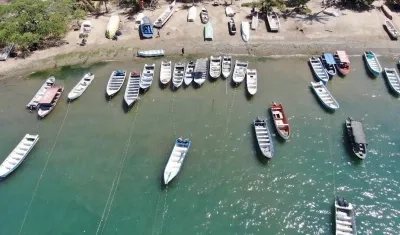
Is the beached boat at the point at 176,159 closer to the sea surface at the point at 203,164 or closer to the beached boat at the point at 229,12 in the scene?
the sea surface at the point at 203,164

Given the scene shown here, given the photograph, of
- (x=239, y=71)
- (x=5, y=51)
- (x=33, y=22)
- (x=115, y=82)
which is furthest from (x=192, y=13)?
(x=5, y=51)

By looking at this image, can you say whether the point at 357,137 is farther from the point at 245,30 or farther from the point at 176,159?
the point at 245,30

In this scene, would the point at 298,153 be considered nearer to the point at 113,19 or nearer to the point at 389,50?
the point at 389,50

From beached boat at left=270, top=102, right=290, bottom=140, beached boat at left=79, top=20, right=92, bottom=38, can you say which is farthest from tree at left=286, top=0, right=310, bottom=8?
beached boat at left=79, top=20, right=92, bottom=38

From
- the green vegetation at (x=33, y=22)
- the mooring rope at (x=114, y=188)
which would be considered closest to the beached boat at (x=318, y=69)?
the mooring rope at (x=114, y=188)

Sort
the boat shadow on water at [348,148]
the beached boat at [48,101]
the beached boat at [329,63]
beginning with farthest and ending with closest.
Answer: the beached boat at [329,63] → the beached boat at [48,101] → the boat shadow on water at [348,148]

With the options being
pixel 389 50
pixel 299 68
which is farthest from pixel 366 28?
pixel 299 68
